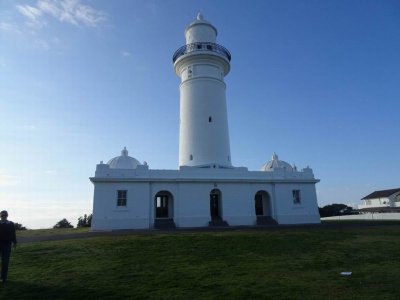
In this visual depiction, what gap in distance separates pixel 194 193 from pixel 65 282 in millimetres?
14808

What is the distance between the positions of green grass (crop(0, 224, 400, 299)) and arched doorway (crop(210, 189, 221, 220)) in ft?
28.1

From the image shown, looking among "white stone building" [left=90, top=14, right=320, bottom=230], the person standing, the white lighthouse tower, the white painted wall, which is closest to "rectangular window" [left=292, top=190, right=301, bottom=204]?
"white stone building" [left=90, top=14, right=320, bottom=230]

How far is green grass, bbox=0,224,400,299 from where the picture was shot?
666 centimetres

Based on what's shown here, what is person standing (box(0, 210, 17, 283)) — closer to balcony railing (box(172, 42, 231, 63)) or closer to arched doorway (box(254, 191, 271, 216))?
arched doorway (box(254, 191, 271, 216))

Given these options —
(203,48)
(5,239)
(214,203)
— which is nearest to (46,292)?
(5,239)

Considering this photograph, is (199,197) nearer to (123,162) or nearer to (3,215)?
(123,162)

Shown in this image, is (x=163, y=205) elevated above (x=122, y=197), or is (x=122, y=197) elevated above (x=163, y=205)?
(x=122, y=197)

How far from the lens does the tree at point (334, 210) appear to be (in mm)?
45550

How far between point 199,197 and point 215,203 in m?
1.72

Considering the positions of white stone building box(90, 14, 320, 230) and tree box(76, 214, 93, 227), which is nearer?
white stone building box(90, 14, 320, 230)

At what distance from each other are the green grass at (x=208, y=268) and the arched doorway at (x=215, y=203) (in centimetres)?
857

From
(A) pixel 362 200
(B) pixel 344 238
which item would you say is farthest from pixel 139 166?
(A) pixel 362 200

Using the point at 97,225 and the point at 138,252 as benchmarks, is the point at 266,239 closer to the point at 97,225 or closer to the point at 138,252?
the point at 138,252

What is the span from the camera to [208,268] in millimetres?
8859
